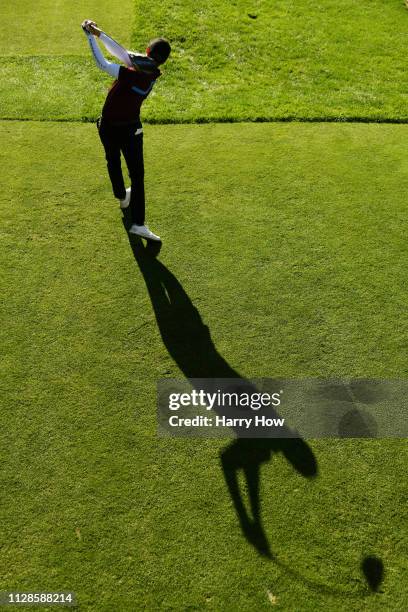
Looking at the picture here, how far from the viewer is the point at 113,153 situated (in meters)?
6.10

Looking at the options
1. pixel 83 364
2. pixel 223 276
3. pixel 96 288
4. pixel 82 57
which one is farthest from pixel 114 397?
pixel 82 57

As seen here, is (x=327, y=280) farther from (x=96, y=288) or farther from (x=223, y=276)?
(x=96, y=288)

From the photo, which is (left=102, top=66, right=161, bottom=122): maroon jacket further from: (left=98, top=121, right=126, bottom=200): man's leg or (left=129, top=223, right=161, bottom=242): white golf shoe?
(left=129, top=223, right=161, bottom=242): white golf shoe

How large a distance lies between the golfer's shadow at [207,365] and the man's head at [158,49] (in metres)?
2.17

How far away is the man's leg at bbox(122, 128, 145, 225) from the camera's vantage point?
19.2ft

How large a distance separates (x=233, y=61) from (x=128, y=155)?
535cm

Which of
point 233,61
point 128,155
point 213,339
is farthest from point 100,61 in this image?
point 233,61

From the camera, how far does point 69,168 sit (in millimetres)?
7578

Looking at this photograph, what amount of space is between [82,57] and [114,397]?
7646 mm

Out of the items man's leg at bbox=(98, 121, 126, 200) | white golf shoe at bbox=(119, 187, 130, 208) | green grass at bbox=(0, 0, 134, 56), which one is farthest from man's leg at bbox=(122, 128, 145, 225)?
green grass at bbox=(0, 0, 134, 56)

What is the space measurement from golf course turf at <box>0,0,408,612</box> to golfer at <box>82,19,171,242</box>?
53cm

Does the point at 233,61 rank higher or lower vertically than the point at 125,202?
higher

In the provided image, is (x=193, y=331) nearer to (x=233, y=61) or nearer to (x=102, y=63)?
(x=102, y=63)

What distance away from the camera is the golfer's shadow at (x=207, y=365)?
4363 mm
